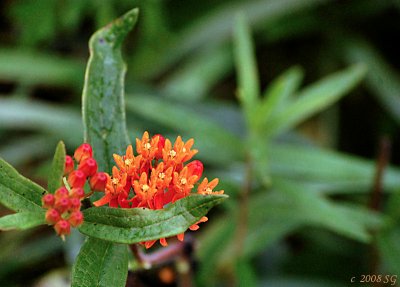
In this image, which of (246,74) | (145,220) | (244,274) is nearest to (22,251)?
(244,274)

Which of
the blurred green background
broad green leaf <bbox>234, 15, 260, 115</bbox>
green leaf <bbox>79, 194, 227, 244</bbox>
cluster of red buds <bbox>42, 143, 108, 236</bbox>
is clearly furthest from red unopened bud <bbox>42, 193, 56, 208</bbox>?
broad green leaf <bbox>234, 15, 260, 115</bbox>

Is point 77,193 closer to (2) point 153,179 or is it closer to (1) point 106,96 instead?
(2) point 153,179

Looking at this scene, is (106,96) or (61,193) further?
(106,96)

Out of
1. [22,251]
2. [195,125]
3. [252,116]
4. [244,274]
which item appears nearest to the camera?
[244,274]

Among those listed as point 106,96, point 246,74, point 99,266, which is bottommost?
point 99,266

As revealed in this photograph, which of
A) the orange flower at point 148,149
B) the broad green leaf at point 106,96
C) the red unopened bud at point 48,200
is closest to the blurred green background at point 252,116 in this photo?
the broad green leaf at point 106,96

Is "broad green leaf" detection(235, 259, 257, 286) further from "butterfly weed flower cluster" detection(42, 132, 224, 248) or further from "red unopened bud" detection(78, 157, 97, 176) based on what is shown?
"red unopened bud" detection(78, 157, 97, 176)

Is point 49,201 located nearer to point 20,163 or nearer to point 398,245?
point 398,245
